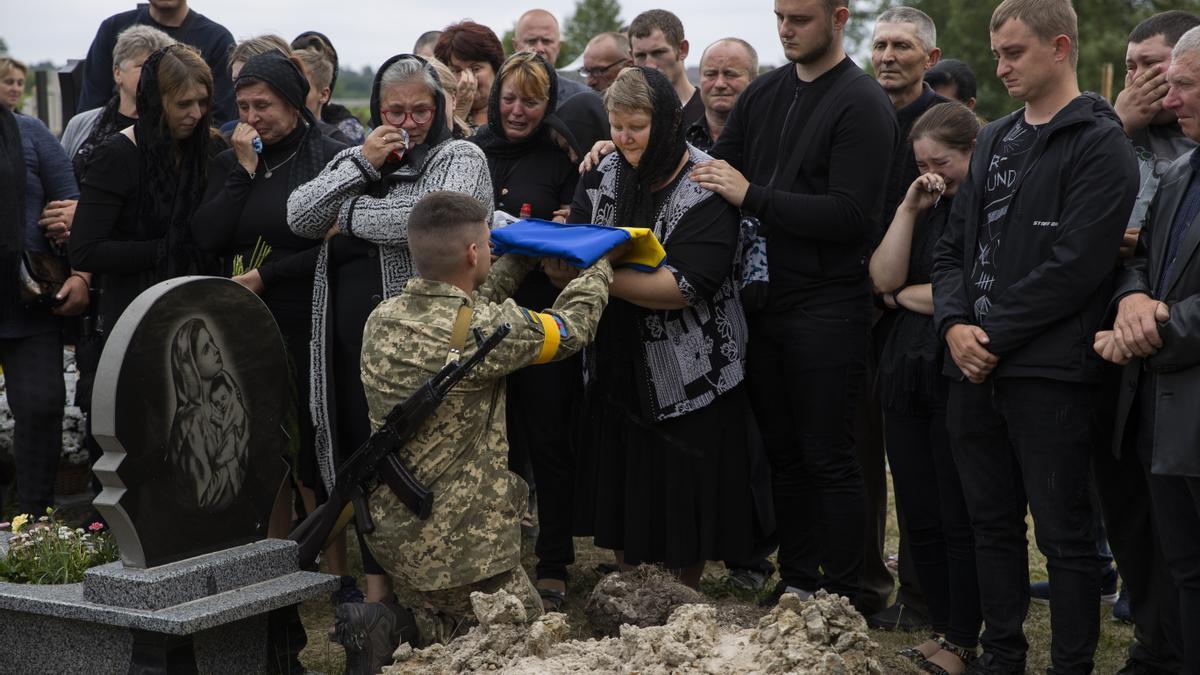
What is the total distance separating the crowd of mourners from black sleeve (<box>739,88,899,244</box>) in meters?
0.01

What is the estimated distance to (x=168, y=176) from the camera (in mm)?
5461

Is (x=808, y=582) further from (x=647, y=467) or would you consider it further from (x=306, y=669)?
(x=306, y=669)

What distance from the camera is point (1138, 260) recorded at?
4055 mm

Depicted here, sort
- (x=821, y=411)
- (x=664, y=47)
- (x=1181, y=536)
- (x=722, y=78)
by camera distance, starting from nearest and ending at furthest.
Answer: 1. (x=1181, y=536)
2. (x=821, y=411)
3. (x=722, y=78)
4. (x=664, y=47)

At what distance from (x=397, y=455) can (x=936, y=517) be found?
6.78ft

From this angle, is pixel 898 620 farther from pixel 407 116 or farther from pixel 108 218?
pixel 108 218

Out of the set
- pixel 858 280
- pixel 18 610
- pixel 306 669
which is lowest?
pixel 306 669

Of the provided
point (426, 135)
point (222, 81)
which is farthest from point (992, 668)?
point (222, 81)

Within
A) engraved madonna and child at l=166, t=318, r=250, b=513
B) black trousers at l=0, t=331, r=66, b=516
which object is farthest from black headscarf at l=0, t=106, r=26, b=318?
engraved madonna and child at l=166, t=318, r=250, b=513

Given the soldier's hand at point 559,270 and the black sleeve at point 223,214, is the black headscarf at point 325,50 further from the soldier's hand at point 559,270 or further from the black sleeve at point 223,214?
the soldier's hand at point 559,270

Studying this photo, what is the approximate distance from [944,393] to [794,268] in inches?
28.1

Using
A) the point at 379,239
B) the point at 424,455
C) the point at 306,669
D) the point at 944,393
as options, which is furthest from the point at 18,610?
the point at 944,393

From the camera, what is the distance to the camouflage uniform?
4.07 meters

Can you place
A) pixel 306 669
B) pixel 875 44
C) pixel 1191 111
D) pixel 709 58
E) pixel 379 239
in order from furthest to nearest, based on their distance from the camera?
1. pixel 709 58
2. pixel 875 44
3. pixel 379 239
4. pixel 306 669
5. pixel 1191 111
